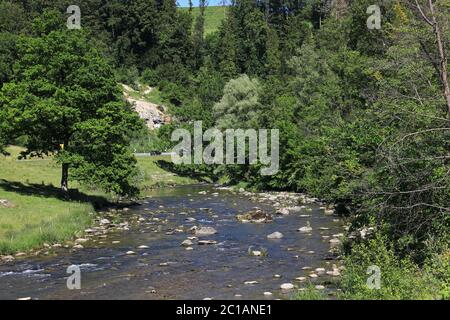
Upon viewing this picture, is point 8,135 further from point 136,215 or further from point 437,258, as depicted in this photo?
point 437,258

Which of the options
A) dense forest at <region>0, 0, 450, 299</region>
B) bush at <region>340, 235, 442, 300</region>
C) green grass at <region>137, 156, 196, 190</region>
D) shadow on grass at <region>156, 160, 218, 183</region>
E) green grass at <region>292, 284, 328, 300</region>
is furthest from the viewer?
shadow on grass at <region>156, 160, 218, 183</region>

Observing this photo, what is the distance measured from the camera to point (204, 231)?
31922mm

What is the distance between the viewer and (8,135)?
39219mm

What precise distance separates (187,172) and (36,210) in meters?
46.8

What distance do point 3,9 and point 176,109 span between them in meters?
48.7

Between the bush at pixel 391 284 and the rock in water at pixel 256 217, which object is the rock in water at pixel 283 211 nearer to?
the rock in water at pixel 256 217

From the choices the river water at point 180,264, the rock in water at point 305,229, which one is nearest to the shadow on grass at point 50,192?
the river water at point 180,264

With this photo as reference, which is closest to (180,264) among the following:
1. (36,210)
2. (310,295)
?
(310,295)

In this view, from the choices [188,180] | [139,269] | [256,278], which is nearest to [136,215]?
[139,269]

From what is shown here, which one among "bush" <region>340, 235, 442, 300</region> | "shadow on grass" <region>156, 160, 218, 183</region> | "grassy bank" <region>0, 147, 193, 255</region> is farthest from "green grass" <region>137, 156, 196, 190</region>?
"bush" <region>340, 235, 442, 300</region>

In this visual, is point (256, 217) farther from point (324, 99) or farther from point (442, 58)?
point (324, 99)

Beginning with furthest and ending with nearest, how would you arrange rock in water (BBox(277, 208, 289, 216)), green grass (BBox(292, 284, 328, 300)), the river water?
rock in water (BBox(277, 208, 289, 216)), the river water, green grass (BBox(292, 284, 328, 300))

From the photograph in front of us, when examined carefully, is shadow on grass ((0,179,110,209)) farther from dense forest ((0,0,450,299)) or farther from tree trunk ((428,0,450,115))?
tree trunk ((428,0,450,115))

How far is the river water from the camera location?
63.3 feet
